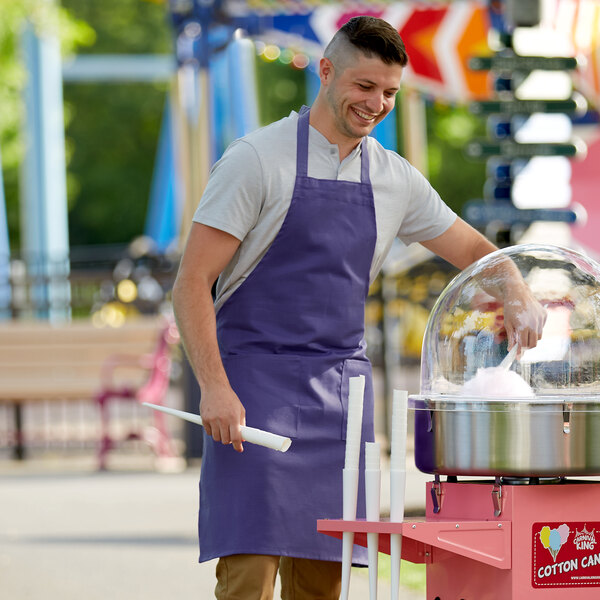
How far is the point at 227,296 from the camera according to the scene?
3.84 metres

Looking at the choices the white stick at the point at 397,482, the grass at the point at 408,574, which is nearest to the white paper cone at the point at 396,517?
the white stick at the point at 397,482

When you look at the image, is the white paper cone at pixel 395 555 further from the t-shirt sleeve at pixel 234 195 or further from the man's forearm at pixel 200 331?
the t-shirt sleeve at pixel 234 195

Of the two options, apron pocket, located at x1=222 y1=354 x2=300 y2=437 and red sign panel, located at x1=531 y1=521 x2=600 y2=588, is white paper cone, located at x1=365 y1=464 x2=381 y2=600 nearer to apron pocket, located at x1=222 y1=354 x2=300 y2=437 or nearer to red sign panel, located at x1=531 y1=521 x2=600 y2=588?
red sign panel, located at x1=531 y1=521 x2=600 y2=588

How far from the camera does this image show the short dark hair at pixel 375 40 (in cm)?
356

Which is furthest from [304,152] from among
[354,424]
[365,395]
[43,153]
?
[43,153]

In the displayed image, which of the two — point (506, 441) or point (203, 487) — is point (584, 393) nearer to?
point (506, 441)

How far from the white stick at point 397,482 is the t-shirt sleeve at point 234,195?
27.6 inches

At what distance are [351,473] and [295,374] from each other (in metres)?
0.55

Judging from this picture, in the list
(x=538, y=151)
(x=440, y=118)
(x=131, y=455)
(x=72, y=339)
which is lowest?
(x=131, y=455)

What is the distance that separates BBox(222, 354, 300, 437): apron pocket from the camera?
3752 millimetres

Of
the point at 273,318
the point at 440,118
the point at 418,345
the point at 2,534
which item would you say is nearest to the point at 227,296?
the point at 273,318

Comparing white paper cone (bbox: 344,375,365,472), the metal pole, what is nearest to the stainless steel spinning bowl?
white paper cone (bbox: 344,375,365,472)

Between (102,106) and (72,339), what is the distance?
27.3 meters

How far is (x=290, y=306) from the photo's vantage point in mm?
3768
